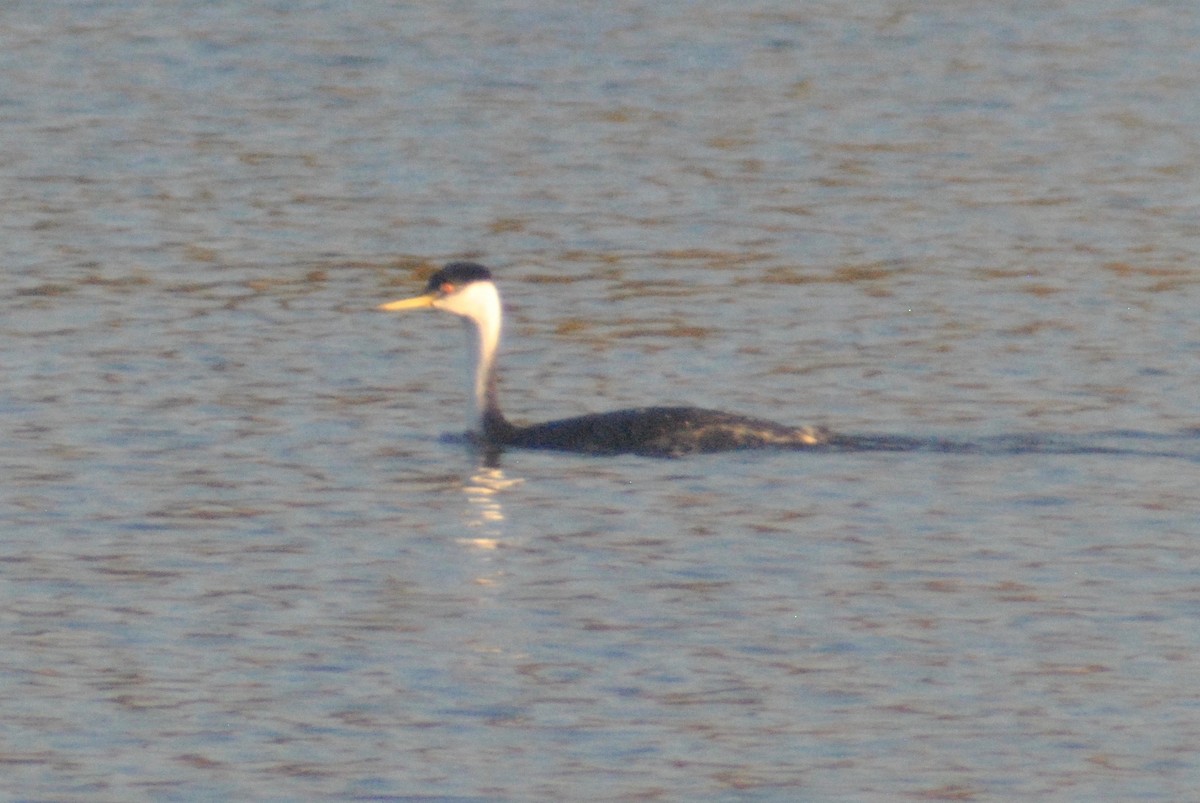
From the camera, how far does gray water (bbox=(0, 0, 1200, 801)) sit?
8.98 meters

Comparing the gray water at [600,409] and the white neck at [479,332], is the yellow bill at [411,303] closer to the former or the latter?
the white neck at [479,332]

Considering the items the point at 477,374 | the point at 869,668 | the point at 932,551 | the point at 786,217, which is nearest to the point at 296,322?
the point at 477,374

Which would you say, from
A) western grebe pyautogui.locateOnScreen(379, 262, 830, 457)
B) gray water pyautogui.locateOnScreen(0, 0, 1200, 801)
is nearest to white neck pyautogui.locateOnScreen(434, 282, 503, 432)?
western grebe pyautogui.locateOnScreen(379, 262, 830, 457)

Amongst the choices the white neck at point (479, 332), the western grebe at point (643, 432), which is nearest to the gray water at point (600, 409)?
the western grebe at point (643, 432)

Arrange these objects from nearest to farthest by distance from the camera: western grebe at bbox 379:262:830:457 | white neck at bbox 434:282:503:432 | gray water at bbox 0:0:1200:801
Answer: gray water at bbox 0:0:1200:801, western grebe at bbox 379:262:830:457, white neck at bbox 434:282:503:432

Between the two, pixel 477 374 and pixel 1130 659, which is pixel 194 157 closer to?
pixel 477 374

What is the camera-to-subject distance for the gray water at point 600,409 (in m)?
8.98

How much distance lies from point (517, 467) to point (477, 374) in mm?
932

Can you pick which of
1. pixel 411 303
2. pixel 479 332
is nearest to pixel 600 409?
pixel 479 332

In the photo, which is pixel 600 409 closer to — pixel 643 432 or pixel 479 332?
pixel 479 332

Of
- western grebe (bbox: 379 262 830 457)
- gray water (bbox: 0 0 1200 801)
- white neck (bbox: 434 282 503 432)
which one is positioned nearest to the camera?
gray water (bbox: 0 0 1200 801)

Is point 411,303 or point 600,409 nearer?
point 411,303

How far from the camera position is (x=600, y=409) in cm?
1470

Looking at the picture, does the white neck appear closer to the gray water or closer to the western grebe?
the western grebe
